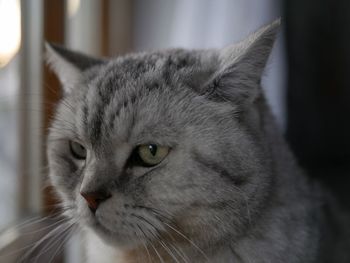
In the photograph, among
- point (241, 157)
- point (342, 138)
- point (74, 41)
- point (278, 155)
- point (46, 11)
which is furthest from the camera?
point (74, 41)

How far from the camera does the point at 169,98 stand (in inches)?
42.4

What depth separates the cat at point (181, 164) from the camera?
3.35 ft

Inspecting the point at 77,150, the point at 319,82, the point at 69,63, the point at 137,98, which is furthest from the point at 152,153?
the point at 319,82

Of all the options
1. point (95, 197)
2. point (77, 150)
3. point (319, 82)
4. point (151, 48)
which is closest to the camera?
point (95, 197)

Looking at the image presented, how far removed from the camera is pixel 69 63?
1.28 m

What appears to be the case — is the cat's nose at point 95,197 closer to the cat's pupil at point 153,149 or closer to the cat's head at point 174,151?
the cat's head at point 174,151

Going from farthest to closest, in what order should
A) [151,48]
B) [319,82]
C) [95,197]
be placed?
1. [151,48]
2. [319,82]
3. [95,197]

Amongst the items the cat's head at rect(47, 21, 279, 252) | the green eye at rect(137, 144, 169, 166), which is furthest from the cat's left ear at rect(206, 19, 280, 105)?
the green eye at rect(137, 144, 169, 166)

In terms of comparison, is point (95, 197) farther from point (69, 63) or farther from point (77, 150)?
point (69, 63)

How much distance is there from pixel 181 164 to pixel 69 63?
1.51 feet

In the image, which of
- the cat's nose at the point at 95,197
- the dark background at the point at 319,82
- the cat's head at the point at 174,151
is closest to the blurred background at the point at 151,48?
the dark background at the point at 319,82

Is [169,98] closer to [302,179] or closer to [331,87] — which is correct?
[302,179]

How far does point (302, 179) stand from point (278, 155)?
0.13 metres

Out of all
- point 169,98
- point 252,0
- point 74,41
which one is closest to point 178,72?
point 169,98
